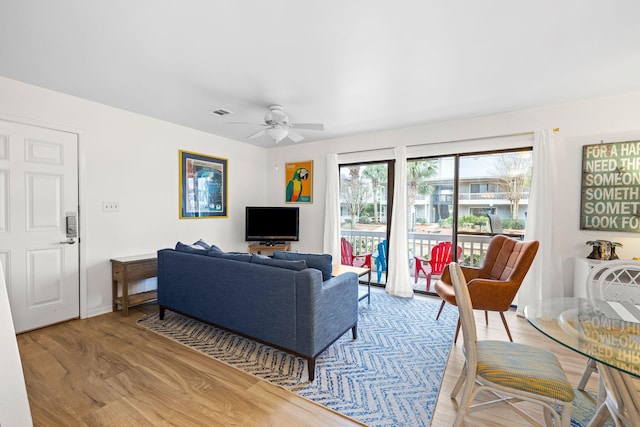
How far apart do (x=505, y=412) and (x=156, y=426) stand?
2110 mm

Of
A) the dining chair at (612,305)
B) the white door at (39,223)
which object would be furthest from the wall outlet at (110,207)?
the dining chair at (612,305)

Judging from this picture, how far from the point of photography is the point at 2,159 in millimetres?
2641

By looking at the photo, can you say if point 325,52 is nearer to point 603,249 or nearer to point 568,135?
point 568,135

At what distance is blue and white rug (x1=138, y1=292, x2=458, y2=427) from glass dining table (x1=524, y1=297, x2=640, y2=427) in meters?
0.87

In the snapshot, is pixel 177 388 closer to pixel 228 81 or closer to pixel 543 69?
pixel 228 81

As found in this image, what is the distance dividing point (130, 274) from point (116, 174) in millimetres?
1192

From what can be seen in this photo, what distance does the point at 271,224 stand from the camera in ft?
16.0

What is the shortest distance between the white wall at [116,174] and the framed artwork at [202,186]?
10 centimetres

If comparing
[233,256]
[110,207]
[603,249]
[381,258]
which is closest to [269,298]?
[233,256]

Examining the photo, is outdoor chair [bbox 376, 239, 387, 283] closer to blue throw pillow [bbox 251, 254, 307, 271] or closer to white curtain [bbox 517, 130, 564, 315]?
white curtain [bbox 517, 130, 564, 315]

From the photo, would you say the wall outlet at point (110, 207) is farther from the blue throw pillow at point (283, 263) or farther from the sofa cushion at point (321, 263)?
the sofa cushion at point (321, 263)

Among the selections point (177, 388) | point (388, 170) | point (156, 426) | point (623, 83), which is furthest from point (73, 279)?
point (623, 83)

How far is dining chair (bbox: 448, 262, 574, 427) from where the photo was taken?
137 cm

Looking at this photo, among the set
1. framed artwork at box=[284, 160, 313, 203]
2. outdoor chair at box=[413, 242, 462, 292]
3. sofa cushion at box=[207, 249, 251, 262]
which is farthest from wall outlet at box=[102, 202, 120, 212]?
outdoor chair at box=[413, 242, 462, 292]
